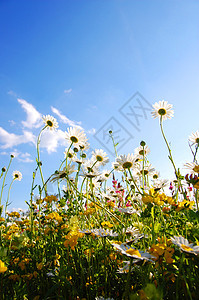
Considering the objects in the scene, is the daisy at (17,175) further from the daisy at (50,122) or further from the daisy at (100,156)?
the daisy at (100,156)

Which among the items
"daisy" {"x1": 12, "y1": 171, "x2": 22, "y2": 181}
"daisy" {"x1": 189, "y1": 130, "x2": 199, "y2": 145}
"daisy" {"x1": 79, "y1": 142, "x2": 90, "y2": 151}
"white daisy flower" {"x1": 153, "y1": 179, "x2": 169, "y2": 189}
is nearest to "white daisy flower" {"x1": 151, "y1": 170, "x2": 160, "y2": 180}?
"white daisy flower" {"x1": 153, "y1": 179, "x2": 169, "y2": 189}

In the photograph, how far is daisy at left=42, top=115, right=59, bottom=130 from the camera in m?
2.74

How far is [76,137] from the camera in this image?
2494 mm

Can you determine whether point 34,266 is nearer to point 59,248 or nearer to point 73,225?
point 59,248

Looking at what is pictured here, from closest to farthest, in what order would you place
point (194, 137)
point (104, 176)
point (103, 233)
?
point (103, 233)
point (194, 137)
point (104, 176)

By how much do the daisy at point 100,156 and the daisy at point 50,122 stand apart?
736mm

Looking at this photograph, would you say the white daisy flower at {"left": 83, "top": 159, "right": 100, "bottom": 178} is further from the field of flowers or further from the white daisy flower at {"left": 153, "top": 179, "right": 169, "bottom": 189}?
the white daisy flower at {"left": 153, "top": 179, "right": 169, "bottom": 189}

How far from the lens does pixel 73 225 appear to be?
1.15 metres

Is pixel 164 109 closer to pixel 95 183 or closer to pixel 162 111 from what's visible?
pixel 162 111

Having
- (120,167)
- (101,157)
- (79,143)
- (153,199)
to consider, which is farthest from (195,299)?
(79,143)

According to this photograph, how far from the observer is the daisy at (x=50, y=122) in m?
2.74

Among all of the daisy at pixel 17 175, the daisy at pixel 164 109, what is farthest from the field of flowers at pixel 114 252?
the daisy at pixel 17 175

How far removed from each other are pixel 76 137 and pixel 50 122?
52 centimetres

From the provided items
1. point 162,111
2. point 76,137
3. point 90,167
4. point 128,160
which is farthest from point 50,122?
point 162,111
